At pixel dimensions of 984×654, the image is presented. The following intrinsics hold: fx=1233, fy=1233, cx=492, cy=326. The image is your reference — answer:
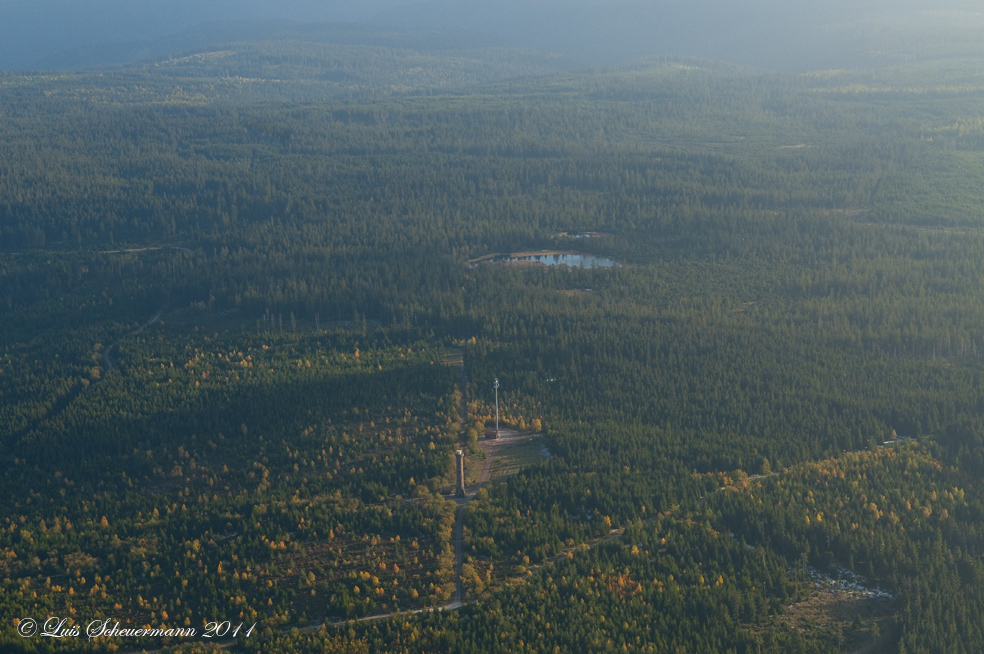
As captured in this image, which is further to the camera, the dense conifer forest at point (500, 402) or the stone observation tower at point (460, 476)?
the stone observation tower at point (460, 476)

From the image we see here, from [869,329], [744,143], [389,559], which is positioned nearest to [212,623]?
[389,559]

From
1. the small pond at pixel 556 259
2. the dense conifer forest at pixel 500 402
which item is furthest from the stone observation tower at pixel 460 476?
the small pond at pixel 556 259

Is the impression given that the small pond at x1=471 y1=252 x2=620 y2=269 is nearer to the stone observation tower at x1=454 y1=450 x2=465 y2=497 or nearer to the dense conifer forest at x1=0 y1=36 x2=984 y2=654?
the dense conifer forest at x1=0 y1=36 x2=984 y2=654

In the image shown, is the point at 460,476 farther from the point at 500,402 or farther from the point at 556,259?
the point at 556,259

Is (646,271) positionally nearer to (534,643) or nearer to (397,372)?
(397,372)
